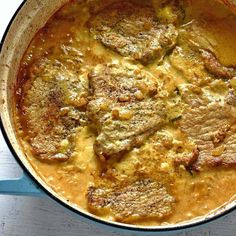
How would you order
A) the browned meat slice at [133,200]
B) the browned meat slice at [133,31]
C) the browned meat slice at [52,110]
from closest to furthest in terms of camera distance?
the browned meat slice at [133,200] → the browned meat slice at [52,110] → the browned meat slice at [133,31]

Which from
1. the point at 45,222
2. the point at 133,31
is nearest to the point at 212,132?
the point at 133,31

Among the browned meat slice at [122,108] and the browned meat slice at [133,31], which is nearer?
the browned meat slice at [122,108]

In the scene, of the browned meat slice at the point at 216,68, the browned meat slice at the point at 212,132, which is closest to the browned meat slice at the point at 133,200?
the browned meat slice at the point at 212,132

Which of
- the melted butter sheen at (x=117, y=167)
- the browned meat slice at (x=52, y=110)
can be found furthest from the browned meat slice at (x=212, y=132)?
the browned meat slice at (x=52, y=110)

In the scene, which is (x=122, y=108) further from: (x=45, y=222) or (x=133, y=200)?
(x=45, y=222)

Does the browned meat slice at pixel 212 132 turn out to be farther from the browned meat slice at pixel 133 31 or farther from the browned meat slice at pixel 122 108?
the browned meat slice at pixel 133 31

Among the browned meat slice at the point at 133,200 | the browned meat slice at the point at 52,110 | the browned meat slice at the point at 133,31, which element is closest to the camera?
the browned meat slice at the point at 133,200

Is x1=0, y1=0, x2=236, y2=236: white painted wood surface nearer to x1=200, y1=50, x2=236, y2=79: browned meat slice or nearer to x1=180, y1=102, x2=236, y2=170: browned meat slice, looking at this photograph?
x1=180, y1=102, x2=236, y2=170: browned meat slice

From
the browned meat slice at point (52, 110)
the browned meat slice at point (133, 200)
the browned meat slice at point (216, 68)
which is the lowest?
the browned meat slice at point (133, 200)

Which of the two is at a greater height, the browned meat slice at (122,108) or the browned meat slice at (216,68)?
the browned meat slice at (216,68)
